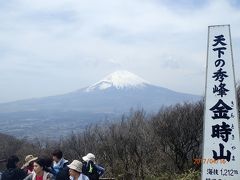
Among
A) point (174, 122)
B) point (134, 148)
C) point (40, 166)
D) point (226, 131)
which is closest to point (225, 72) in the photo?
point (226, 131)

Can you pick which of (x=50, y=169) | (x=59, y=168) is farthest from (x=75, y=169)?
(x=59, y=168)

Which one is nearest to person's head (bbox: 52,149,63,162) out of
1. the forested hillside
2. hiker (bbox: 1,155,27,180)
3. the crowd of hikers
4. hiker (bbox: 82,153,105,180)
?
the crowd of hikers

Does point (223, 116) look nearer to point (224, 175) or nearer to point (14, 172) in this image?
point (224, 175)

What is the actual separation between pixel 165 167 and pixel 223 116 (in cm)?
1067

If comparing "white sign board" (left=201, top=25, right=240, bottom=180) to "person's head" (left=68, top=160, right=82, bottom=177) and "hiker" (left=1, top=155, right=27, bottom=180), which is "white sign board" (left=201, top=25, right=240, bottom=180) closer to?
"person's head" (left=68, top=160, right=82, bottom=177)

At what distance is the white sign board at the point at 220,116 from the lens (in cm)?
612

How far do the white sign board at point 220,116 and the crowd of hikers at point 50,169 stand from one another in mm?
1754

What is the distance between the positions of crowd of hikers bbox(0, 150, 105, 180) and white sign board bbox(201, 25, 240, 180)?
5.75 feet

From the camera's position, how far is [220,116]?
248 inches

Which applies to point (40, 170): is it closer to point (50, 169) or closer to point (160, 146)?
point (50, 169)

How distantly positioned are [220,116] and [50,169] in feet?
8.05

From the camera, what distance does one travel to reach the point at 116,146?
19562mm

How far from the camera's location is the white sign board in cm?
612

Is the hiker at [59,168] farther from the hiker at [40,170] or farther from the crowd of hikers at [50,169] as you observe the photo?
the hiker at [40,170]
